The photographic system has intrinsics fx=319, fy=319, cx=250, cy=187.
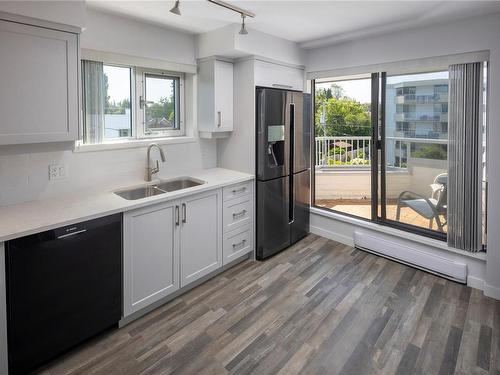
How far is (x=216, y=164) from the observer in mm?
3805

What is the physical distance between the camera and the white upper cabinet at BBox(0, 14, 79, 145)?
192cm

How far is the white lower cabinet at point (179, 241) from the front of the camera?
7.68ft

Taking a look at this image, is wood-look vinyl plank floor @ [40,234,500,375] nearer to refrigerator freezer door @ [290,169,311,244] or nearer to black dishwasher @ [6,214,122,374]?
black dishwasher @ [6,214,122,374]

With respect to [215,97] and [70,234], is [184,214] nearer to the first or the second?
[70,234]

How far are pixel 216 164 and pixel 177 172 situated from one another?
0.57 metres

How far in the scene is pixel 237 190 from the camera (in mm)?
3223

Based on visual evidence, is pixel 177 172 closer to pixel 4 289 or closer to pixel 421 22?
pixel 4 289

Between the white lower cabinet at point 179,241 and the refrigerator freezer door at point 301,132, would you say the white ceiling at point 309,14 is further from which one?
the white lower cabinet at point 179,241

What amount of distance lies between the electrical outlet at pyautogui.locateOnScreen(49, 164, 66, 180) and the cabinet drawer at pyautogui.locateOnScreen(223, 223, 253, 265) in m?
1.50

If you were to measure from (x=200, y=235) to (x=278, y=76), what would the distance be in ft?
6.40

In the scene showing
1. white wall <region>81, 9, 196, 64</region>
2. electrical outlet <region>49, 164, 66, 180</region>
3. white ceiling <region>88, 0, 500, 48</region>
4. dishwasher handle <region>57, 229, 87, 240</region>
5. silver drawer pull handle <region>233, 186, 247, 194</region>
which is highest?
white ceiling <region>88, 0, 500, 48</region>

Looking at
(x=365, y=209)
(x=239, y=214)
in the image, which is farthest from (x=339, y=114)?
(x=239, y=214)

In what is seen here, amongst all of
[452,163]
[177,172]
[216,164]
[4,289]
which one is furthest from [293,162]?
[4,289]

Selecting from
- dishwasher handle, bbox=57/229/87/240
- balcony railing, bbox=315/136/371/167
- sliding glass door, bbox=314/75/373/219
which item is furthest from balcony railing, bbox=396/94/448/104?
dishwasher handle, bbox=57/229/87/240
